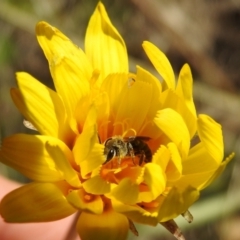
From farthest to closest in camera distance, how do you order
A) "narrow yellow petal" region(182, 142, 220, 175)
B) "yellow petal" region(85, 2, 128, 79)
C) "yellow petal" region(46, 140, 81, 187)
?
"yellow petal" region(85, 2, 128, 79)
"narrow yellow petal" region(182, 142, 220, 175)
"yellow petal" region(46, 140, 81, 187)

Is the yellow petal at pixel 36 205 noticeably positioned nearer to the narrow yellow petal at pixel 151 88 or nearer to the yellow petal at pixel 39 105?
the yellow petal at pixel 39 105

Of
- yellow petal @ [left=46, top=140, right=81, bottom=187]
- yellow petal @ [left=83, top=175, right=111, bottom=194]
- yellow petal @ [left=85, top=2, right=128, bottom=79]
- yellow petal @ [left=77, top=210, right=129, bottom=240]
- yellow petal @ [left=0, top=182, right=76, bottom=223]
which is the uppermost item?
yellow petal @ [left=85, top=2, right=128, bottom=79]

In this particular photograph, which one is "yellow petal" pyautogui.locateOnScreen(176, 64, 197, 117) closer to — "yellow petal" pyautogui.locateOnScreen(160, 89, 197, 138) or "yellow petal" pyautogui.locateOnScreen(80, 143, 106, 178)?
"yellow petal" pyautogui.locateOnScreen(160, 89, 197, 138)

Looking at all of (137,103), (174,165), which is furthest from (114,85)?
(174,165)

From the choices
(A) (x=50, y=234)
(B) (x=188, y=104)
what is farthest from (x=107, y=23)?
(A) (x=50, y=234)

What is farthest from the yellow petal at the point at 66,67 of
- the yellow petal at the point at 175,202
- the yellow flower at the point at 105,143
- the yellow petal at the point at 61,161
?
the yellow petal at the point at 175,202

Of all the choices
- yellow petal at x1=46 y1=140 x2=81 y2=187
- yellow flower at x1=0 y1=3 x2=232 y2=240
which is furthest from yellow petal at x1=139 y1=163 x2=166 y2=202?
yellow petal at x1=46 y1=140 x2=81 y2=187

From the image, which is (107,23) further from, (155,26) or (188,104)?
(155,26)
